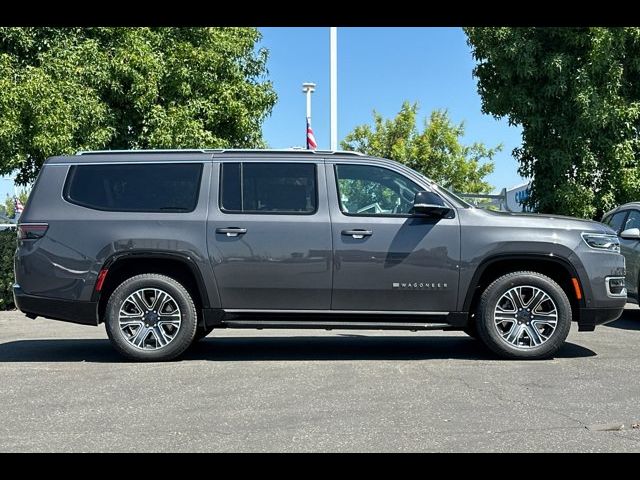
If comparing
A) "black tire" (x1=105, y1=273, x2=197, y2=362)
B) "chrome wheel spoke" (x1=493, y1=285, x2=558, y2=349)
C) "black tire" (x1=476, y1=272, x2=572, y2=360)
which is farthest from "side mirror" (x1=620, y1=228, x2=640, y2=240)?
"black tire" (x1=105, y1=273, x2=197, y2=362)

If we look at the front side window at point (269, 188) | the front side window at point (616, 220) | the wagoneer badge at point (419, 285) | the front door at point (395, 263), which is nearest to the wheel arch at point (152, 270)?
the front side window at point (269, 188)

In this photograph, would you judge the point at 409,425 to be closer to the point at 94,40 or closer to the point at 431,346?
the point at 431,346

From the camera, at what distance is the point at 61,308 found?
→ 281 inches

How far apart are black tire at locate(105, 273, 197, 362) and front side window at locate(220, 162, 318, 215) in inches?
36.2

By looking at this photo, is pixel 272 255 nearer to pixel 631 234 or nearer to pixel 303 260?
pixel 303 260

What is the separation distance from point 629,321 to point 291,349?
5394 mm

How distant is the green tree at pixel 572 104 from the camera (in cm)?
1475

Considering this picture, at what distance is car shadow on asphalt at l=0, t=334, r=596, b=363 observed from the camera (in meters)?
7.49

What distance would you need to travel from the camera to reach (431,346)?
8273mm

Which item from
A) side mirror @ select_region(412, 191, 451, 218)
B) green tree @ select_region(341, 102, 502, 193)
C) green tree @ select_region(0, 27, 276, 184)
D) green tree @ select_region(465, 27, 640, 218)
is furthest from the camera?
green tree @ select_region(341, 102, 502, 193)

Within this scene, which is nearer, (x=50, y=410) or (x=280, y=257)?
(x=50, y=410)

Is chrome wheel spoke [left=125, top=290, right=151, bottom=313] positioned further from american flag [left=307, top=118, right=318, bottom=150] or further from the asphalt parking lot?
american flag [left=307, top=118, right=318, bottom=150]
